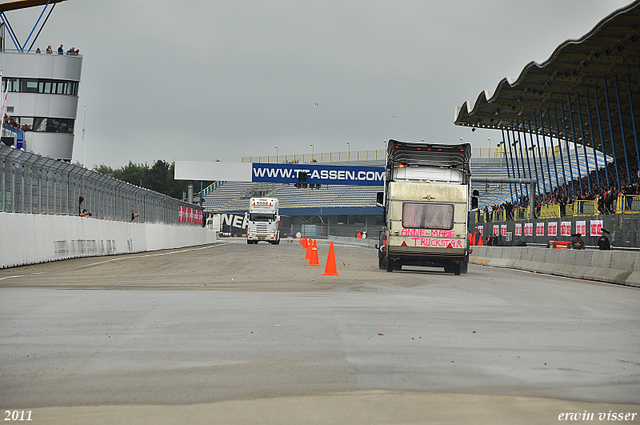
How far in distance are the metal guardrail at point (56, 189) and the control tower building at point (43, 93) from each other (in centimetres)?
3289

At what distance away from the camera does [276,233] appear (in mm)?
64062

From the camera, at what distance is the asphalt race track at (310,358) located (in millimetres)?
4992

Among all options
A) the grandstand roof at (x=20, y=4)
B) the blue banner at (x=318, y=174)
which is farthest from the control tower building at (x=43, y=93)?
the blue banner at (x=318, y=174)

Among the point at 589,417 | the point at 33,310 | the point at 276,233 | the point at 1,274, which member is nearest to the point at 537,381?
the point at 589,417

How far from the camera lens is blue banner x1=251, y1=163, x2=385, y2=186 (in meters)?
69.6

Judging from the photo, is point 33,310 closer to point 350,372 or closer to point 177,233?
point 350,372

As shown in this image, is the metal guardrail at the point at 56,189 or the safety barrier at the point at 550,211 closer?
the metal guardrail at the point at 56,189

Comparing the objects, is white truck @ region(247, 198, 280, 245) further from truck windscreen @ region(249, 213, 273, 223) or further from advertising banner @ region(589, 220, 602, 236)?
advertising banner @ region(589, 220, 602, 236)

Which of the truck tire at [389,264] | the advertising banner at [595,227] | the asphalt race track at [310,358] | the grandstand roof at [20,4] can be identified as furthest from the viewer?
the grandstand roof at [20,4]

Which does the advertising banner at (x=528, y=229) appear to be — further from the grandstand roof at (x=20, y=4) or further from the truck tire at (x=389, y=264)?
the grandstand roof at (x=20, y=4)

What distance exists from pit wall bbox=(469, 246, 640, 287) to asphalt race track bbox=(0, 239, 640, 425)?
23.4 feet

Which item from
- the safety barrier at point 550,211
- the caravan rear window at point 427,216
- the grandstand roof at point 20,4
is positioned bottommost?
the caravan rear window at point 427,216

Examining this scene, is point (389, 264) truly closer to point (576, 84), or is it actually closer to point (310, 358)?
point (310, 358)

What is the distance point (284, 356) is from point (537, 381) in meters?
2.16
